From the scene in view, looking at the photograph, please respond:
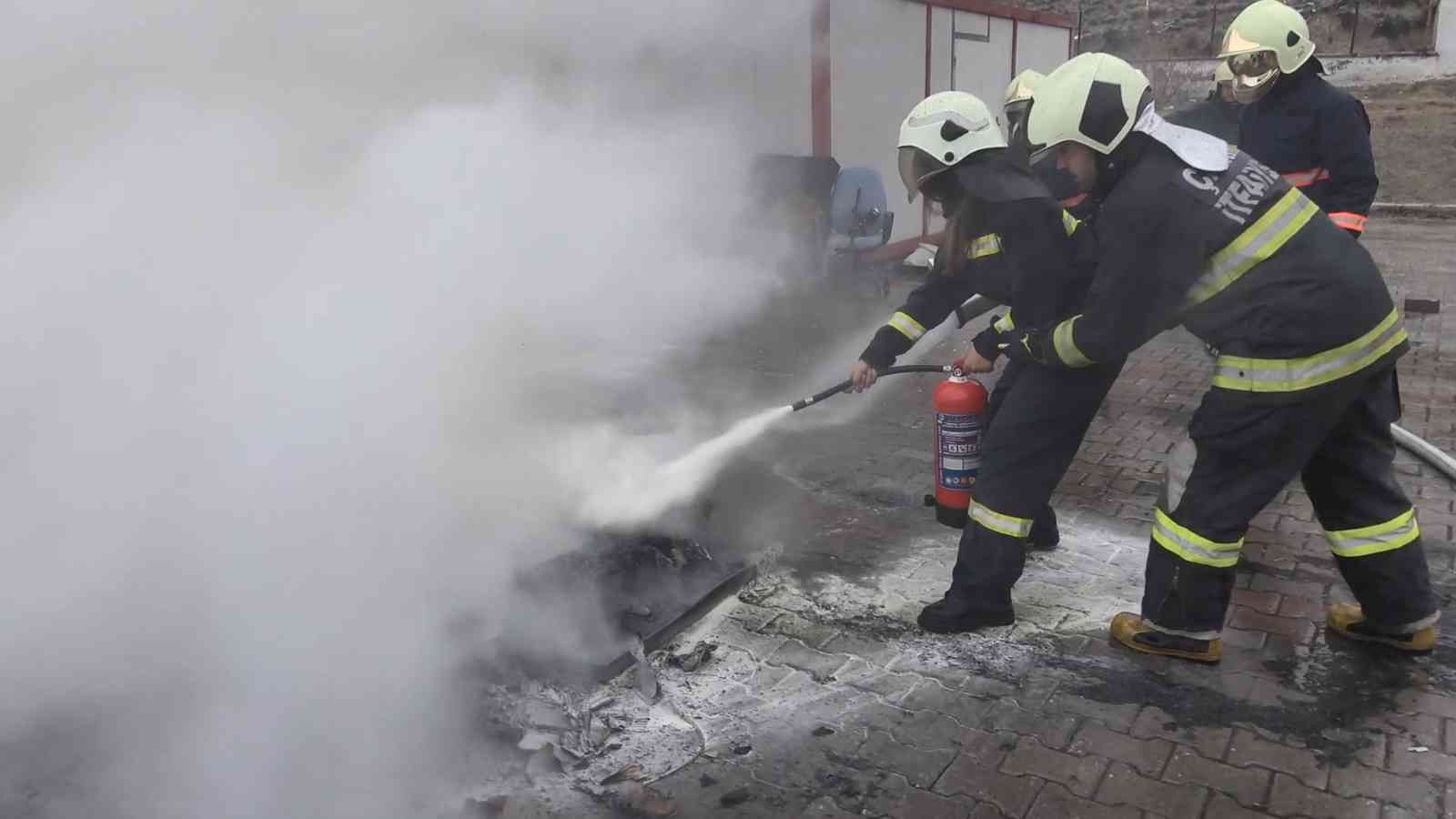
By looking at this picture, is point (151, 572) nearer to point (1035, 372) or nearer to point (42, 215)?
point (42, 215)

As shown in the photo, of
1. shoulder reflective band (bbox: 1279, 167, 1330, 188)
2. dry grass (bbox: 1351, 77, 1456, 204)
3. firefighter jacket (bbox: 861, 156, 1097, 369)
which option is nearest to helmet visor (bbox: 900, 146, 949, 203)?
firefighter jacket (bbox: 861, 156, 1097, 369)

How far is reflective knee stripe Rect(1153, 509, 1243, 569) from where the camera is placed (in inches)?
116

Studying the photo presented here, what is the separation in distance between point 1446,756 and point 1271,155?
2.64 meters

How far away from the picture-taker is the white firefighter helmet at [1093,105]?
9.23ft

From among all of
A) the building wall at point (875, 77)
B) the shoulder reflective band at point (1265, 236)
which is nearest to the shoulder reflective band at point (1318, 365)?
the shoulder reflective band at point (1265, 236)

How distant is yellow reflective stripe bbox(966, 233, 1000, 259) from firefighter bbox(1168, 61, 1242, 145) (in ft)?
5.95

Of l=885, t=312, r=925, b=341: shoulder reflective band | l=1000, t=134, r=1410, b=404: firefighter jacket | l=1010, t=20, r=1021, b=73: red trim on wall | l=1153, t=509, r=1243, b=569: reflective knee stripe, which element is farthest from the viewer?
l=1010, t=20, r=1021, b=73: red trim on wall

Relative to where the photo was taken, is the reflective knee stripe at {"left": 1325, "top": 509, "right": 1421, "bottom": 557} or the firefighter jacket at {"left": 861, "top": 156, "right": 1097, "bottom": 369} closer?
the reflective knee stripe at {"left": 1325, "top": 509, "right": 1421, "bottom": 557}

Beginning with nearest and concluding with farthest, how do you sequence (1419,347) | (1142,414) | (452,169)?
(452,169) < (1142,414) < (1419,347)

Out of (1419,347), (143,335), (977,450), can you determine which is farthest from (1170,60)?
(143,335)

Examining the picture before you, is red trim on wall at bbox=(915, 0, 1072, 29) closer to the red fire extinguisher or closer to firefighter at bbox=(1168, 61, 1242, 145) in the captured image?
firefighter at bbox=(1168, 61, 1242, 145)

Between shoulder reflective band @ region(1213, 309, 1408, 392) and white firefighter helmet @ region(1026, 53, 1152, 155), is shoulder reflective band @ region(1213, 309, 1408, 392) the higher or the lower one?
the lower one

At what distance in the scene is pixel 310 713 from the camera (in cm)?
265

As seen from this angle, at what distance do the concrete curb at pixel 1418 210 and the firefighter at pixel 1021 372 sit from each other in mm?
14911
